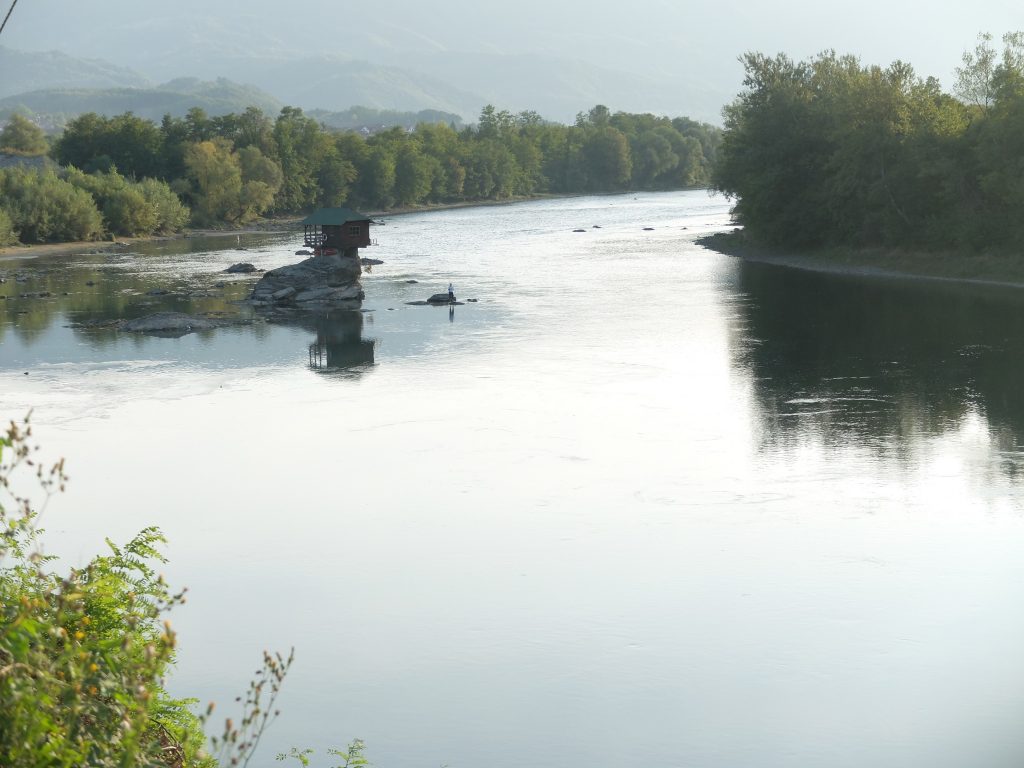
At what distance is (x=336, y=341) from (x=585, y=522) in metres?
26.2

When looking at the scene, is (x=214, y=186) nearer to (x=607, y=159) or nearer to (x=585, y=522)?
(x=607, y=159)

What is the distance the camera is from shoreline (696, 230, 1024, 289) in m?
56.8

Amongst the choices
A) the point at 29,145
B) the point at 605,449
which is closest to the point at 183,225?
the point at 29,145

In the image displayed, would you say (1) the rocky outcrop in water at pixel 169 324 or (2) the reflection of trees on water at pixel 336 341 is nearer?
(2) the reflection of trees on water at pixel 336 341

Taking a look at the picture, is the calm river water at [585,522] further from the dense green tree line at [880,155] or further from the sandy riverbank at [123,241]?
the sandy riverbank at [123,241]

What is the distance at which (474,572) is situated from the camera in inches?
802

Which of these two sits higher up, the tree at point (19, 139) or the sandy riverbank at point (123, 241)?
the tree at point (19, 139)

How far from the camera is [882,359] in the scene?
39250mm

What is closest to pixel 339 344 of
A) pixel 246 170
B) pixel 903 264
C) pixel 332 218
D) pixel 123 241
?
pixel 332 218

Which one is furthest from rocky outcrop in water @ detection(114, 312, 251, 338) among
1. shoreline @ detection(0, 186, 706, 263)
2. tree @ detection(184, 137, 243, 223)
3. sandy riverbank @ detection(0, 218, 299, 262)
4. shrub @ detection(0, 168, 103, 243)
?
tree @ detection(184, 137, 243, 223)

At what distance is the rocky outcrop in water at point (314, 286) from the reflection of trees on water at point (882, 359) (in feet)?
64.0

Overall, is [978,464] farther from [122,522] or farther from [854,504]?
[122,522]

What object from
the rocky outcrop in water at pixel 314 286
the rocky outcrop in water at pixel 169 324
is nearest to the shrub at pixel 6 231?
the rocky outcrop in water at pixel 314 286

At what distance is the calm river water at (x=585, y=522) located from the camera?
1528 cm
